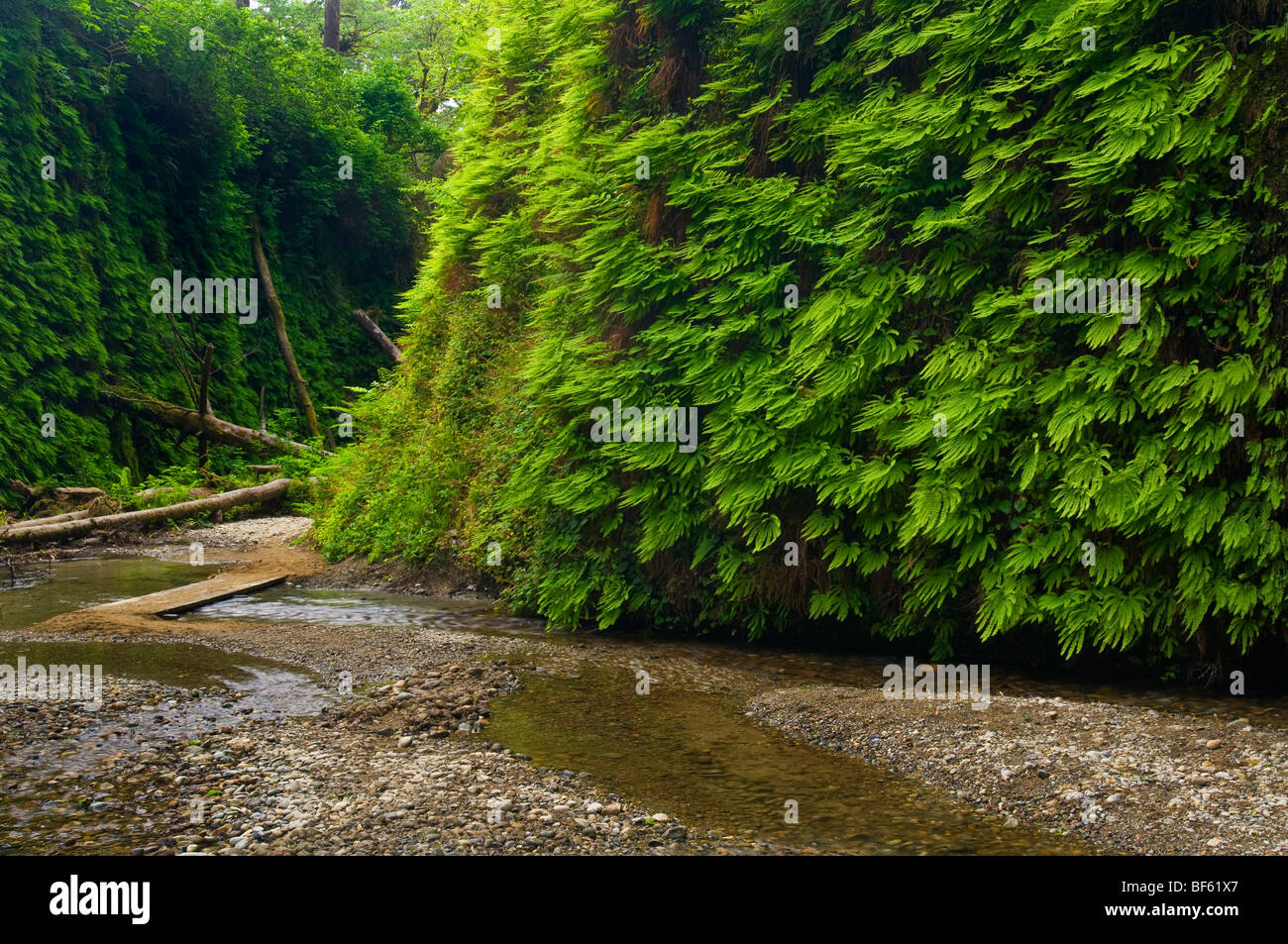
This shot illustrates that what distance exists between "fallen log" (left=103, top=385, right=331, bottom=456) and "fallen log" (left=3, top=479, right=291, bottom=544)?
4.73 ft

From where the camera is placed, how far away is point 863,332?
24.8ft

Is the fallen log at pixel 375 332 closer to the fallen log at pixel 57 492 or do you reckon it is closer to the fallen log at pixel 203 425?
A: the fallen log at pixel 203 425

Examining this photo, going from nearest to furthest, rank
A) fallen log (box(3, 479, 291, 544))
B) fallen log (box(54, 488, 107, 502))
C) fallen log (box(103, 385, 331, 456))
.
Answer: fallen log (box(3, 479, 291, 544))
fallen log (box(54, 488, 107, 502))
fallen log (box(103, 385, 331, 456))

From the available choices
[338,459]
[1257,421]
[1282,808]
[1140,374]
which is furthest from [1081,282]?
[338,459]

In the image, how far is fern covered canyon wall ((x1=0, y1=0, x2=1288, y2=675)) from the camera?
611 cm

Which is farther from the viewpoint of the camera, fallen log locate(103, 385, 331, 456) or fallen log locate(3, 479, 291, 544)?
fallen log locate(103, 385, 331, 456)

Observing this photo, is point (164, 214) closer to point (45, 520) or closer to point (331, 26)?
point (45, 520)

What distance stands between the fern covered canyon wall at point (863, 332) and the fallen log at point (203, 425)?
598cm

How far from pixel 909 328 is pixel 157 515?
13.5m

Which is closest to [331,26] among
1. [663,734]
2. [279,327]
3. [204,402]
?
[279,327]

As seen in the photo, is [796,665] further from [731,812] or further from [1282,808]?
[1282,808]

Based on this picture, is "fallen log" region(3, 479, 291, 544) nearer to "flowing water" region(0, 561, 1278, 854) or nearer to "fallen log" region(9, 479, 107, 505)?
"fallen log" region(9, 479, 107, 505)

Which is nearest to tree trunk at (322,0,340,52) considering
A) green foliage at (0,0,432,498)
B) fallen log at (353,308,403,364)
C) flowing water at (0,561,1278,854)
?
green foliage at (0,0,432,498)

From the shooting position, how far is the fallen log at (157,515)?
45.5 feet
